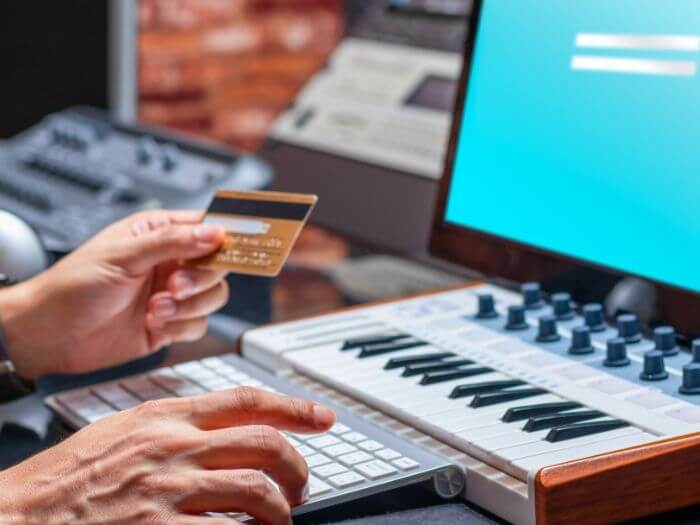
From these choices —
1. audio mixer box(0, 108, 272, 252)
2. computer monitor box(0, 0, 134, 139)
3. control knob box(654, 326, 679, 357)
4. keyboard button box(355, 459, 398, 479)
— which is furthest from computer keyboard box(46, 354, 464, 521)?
computer monitor box(0, 0, 134, 139)

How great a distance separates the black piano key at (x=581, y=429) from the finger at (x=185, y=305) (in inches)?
17.9

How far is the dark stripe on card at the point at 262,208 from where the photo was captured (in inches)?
35.8

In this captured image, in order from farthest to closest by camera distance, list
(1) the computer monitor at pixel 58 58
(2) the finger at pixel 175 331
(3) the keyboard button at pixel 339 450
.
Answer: (1) the computer monitor at pixel 58 58
(2) the finger at pixel 175 331
(3) the keyboard button at pixel 339 450

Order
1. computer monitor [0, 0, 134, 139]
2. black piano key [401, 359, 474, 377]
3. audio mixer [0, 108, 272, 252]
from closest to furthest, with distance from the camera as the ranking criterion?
1. black piano key [401, 359, 474, 377]
2. audio mixer [0, 108, 272, 252]
3. computer monitor [0, 0, 134, 139]

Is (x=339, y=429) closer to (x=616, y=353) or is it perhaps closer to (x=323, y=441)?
(x=323, y=441)

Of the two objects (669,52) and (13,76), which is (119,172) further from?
(669,52)

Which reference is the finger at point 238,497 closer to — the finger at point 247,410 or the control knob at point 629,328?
the finger at point 247,410

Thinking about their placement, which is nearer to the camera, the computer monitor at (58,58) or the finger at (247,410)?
the finger at (247,410)

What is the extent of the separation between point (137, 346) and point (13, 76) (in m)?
1.10

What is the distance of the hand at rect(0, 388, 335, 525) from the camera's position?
2.12ft

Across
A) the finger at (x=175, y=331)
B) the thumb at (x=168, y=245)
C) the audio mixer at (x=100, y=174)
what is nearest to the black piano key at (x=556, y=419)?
the thumb at (x=168, y=245)

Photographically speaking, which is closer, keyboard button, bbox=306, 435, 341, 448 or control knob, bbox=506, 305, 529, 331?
keyboard button, bbox=306, 435, 341, 448

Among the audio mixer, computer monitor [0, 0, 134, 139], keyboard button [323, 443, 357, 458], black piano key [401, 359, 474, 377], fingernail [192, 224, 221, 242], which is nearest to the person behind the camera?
keyboard button [323, 443, 357, 458]

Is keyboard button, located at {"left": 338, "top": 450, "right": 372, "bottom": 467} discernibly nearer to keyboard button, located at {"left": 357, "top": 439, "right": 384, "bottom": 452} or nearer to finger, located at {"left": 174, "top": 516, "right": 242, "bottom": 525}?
keyboard button, located at {"left": 357, "top": 439, "right": 384, "bottom": 452}
